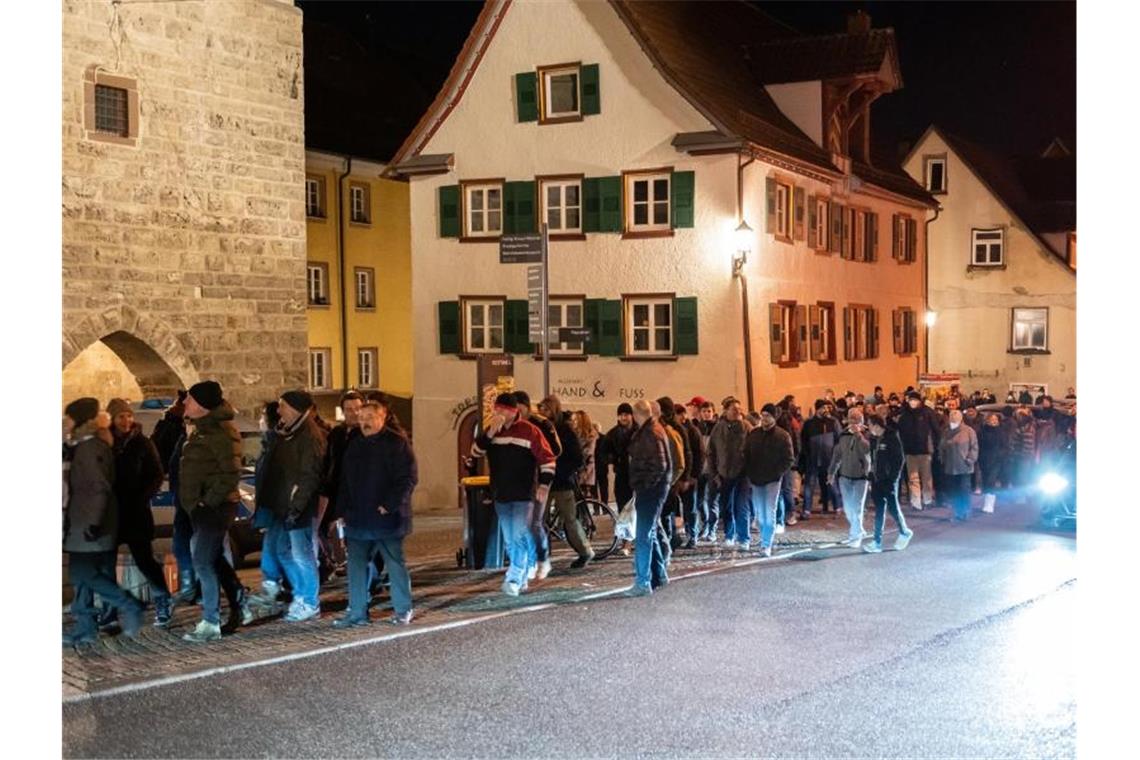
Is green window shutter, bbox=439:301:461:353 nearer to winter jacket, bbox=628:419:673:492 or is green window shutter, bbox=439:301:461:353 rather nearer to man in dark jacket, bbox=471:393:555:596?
man in dark jacket, bbox=471:393:555:596

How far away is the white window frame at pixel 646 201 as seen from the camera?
74.1 feet

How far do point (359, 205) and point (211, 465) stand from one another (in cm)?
2274

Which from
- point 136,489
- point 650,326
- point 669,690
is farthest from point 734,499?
point 650,326

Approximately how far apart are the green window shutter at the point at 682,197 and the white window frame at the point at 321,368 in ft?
35.3

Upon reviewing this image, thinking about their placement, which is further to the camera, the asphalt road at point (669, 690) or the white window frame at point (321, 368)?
the white window frame at point (321, 368)

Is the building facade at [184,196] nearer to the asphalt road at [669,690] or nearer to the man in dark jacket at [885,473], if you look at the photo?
the man in dark jacket at [885,473]

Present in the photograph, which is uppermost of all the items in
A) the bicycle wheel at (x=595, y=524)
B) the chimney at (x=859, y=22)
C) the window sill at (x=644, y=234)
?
the chimney at (x=859, y=22)

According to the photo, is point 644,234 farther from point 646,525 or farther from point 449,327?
point 646,525

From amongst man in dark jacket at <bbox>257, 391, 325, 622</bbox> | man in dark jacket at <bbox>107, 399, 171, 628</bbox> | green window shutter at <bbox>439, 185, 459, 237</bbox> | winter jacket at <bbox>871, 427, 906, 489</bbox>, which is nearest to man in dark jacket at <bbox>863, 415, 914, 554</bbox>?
winter jacket at <bbox>871, 427, 906, 489</bbox>

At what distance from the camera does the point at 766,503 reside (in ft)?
46.8

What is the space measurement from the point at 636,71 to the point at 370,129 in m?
11.8

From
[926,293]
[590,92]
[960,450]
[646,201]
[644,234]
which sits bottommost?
[960,450]

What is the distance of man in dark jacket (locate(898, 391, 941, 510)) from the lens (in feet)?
56.8

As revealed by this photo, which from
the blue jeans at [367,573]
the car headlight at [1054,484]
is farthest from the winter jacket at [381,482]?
the car headlight at [1054,484]
